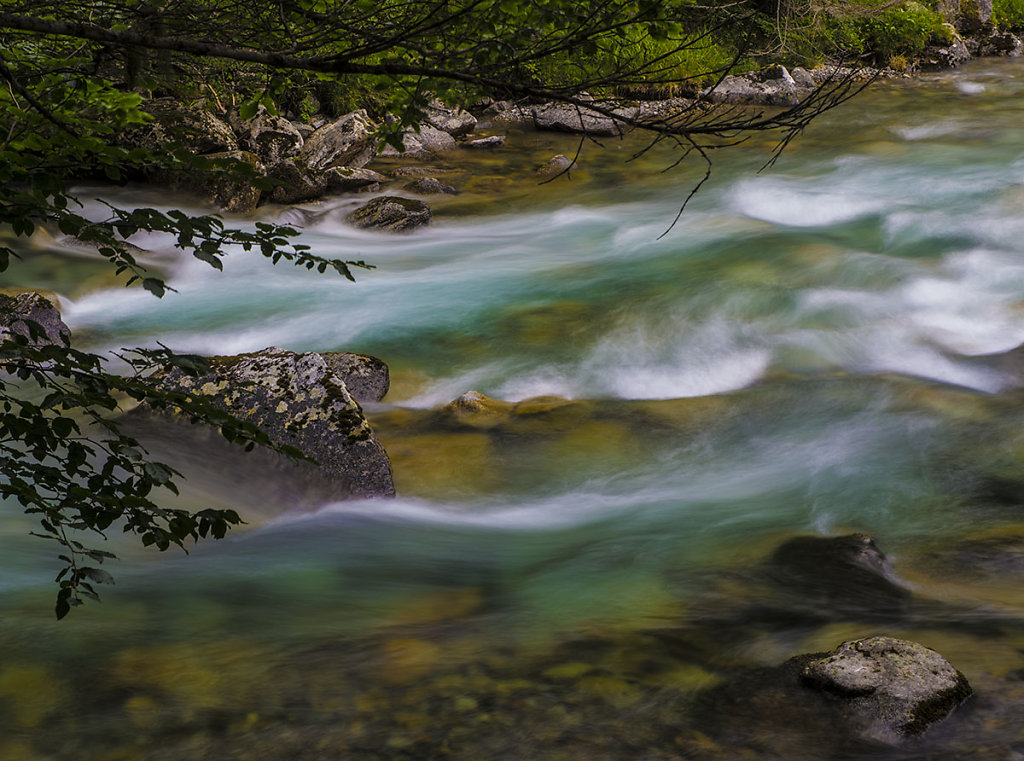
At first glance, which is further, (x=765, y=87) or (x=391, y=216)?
(x=765, y=87)

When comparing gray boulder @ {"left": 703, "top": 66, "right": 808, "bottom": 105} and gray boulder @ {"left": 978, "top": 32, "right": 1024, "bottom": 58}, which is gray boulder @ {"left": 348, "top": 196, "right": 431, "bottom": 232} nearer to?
gray boulder @ {"left": 703, "top": 66, "right": 808, "bottom": 105}

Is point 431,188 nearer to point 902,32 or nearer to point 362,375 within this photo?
point 362,375

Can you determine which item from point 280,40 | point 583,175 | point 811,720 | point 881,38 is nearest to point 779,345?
point 811,720

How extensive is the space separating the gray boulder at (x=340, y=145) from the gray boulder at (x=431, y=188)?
845mm

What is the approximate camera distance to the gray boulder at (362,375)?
23.0 ft

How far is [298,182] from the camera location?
11844 mm

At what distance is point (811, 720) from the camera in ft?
10.4

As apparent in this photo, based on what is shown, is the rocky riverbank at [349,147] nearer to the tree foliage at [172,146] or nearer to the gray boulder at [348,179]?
the gray boulder at [348,179]

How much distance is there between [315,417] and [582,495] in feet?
5.29

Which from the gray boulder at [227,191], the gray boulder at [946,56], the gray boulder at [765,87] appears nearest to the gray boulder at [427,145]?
the gray boulder at [227,191]

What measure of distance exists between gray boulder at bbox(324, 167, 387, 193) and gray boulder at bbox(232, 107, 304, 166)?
0.72m

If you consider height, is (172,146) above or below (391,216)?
above

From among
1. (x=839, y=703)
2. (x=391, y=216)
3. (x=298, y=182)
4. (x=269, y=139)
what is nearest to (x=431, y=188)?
(x=391, y=216)

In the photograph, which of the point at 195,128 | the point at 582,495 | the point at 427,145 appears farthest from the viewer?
the point at 427,145
